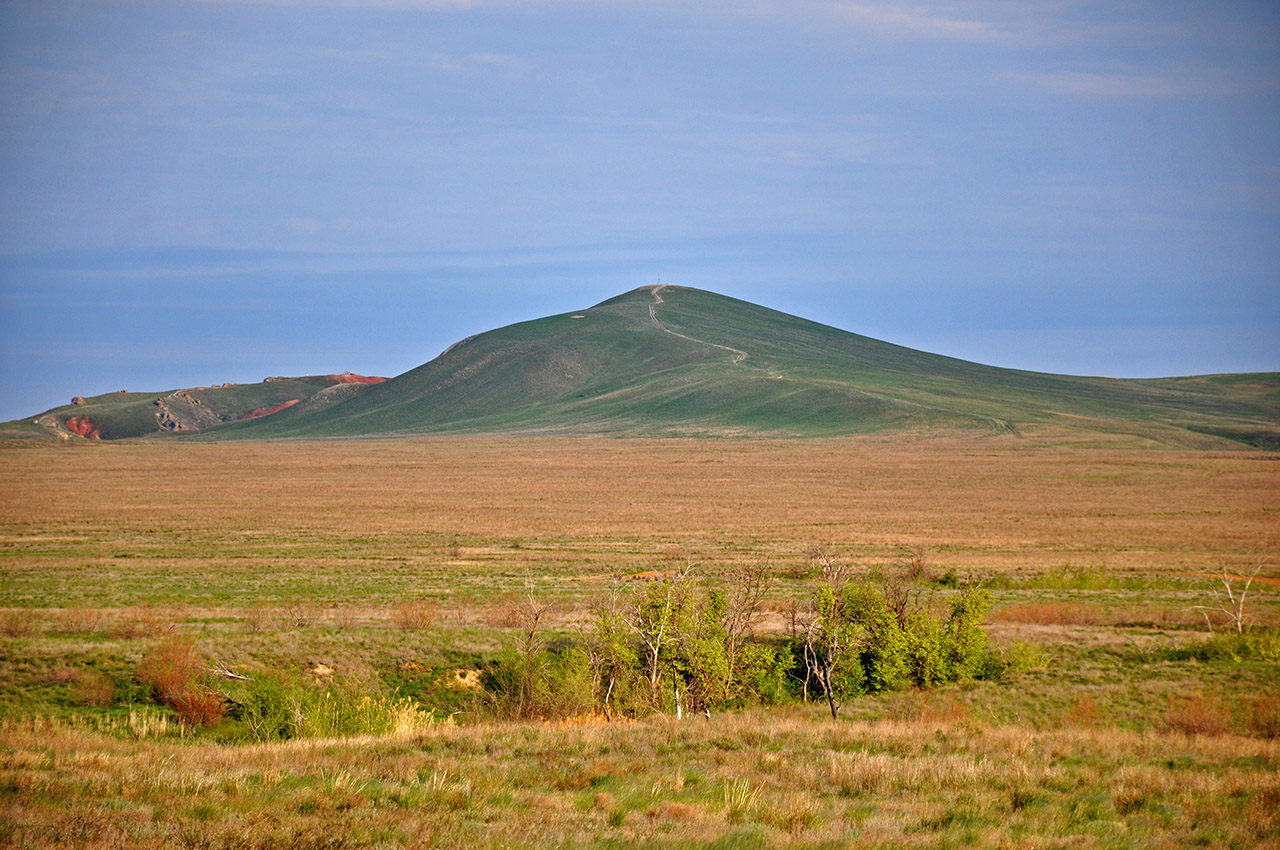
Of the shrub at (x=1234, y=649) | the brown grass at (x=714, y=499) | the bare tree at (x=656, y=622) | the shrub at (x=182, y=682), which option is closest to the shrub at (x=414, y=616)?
→ the bare tree at (x=656, y=622)

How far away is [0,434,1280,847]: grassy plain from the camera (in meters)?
8.68

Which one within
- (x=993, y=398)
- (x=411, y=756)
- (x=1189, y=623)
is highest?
(x=993, y=398)

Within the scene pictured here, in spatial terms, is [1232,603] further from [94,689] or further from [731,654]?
[94,689]

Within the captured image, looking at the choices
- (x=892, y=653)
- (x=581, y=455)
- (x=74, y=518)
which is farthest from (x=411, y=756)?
(x=581, y=455)

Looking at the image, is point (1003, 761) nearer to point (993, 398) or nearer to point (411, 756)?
point (411, 756)

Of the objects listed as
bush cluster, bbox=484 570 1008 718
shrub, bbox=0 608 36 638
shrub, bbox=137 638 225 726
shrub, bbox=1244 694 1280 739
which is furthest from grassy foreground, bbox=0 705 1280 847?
shrub, bbox=0 608 36 638

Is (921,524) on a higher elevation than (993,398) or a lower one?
lower

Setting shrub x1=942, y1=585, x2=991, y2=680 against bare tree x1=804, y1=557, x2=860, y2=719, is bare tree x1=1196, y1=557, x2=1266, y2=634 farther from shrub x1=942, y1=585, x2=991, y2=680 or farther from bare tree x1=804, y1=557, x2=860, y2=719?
bare tree x1=804, y1=557, x2=860, y2=719

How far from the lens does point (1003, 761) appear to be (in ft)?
39.8

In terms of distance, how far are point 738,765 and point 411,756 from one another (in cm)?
380

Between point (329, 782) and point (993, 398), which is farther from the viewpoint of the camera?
point (993, 398)

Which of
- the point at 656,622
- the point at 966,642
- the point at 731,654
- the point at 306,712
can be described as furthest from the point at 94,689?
the point at 966,642

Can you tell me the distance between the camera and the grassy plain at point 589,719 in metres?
8.68

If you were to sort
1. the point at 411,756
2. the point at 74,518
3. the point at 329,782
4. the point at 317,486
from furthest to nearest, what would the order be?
the point at 317,486
the point at 74,518
the point at 411,756
the point at 329,782
